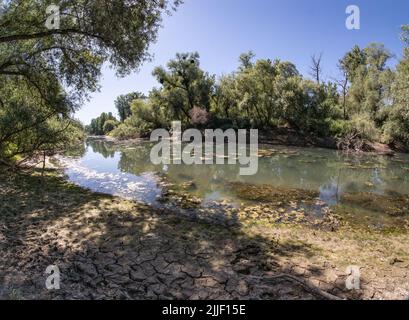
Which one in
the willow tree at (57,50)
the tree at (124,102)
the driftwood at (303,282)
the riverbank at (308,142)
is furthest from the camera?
the tree at (124,102)

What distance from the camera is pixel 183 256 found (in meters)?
6.12

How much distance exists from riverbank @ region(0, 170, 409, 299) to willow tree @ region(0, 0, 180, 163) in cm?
608

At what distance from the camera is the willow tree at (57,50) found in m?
11.6

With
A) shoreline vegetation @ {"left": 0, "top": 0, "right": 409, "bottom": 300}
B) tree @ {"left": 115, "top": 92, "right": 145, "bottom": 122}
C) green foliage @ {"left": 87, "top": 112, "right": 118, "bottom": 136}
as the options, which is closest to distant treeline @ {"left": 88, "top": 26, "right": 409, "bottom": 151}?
shoreline vegetation @ {"left": 0, "top": 0, "right": 409, "bottom": 300}

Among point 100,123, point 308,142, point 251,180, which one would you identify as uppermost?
point 100,123

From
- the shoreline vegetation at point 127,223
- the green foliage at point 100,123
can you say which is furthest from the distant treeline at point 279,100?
the green foliage at point 100,123

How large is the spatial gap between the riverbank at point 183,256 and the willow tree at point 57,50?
608 centimetres

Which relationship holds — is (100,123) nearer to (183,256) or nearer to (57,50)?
(57,50)

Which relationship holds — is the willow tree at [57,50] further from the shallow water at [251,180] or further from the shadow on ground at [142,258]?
the shadow on ground at [142,258]

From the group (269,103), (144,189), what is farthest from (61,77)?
(269,103)

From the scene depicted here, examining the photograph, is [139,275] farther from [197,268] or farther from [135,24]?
[135,24]

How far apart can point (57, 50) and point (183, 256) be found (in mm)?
12388

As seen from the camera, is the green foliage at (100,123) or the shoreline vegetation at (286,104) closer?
the shoreline vegetation at (286,104)

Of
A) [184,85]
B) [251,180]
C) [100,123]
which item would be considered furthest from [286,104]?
[100,123]
